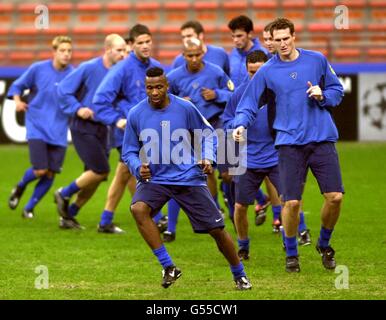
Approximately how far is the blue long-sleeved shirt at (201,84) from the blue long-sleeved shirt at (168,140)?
326cm

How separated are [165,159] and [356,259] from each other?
2463 mm

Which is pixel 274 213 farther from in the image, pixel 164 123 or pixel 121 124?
pixel 164 123

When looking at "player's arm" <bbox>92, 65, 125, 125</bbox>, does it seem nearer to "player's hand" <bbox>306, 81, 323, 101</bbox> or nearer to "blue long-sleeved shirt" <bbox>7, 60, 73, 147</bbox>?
"blue long-sleeved shirt" <bbox>7, 60, 73, 147</bbox>

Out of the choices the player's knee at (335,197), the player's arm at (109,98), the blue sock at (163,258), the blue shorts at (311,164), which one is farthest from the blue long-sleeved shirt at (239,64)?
the blue sock at (163,258)

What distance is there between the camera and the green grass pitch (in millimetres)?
9133

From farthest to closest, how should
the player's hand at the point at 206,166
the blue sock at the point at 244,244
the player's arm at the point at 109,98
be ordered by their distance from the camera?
the player's arm at the point at 109,98, the blue sock at the point at 244,244, the player's hand at the point at 206,166

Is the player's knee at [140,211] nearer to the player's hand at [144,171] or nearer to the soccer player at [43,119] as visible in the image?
the player's hand at [144,171]

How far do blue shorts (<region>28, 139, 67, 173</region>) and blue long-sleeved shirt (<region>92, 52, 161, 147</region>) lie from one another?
1.69 metres

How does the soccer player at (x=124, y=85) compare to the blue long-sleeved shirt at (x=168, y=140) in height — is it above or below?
above

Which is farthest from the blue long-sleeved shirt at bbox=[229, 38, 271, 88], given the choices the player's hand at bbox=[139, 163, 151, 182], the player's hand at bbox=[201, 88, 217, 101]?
→ the player's hand at bbox=[139, 163, 151, 182]

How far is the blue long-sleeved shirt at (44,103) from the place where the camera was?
47.6ft

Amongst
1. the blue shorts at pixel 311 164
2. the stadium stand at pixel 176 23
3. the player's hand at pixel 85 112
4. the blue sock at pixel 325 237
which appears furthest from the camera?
the stadium stand at pixel 176 23

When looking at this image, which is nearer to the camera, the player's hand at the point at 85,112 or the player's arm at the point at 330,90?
the player's arm at the point at 330,90
